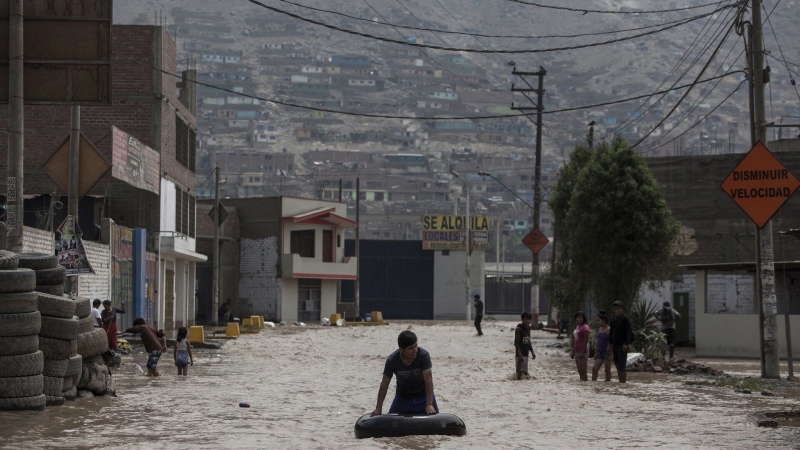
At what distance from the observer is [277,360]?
3062 cm

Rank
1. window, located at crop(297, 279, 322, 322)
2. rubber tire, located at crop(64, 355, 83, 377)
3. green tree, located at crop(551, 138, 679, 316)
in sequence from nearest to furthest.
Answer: rubber tire, located at crop(64, 355, 83, 377)
green tree, located at crop(551, 138, 679, 316)
window, located at crop(297, 279, 322, 322)

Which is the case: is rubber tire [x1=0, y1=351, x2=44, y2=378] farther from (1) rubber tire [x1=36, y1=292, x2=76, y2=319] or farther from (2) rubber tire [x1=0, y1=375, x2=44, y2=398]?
(1) rubber tire [x1=36, y1=292, x2=76, y2=319]

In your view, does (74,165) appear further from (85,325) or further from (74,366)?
(74,366)

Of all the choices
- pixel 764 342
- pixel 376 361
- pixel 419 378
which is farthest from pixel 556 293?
pixel 419 378

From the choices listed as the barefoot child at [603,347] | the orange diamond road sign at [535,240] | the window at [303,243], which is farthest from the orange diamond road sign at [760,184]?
the window at [303,243]

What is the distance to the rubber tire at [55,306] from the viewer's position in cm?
1662

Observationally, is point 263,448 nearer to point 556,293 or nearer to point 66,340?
point 66,340

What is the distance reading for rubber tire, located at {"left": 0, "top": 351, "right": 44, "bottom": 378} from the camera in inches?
606

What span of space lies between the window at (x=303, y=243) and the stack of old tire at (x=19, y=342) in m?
50.4

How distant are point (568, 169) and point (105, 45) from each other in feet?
72.1

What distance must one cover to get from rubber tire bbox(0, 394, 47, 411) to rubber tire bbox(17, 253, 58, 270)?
2.10m

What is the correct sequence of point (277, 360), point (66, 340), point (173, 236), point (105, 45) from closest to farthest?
1. point (66, 340)
2. point (105, 45)
3. point (277, 360)
4. point (173, 236)

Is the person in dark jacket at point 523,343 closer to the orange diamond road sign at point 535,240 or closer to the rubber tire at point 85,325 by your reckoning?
the rubber tire at point 85,325

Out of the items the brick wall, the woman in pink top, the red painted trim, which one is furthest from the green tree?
the red painted trim
